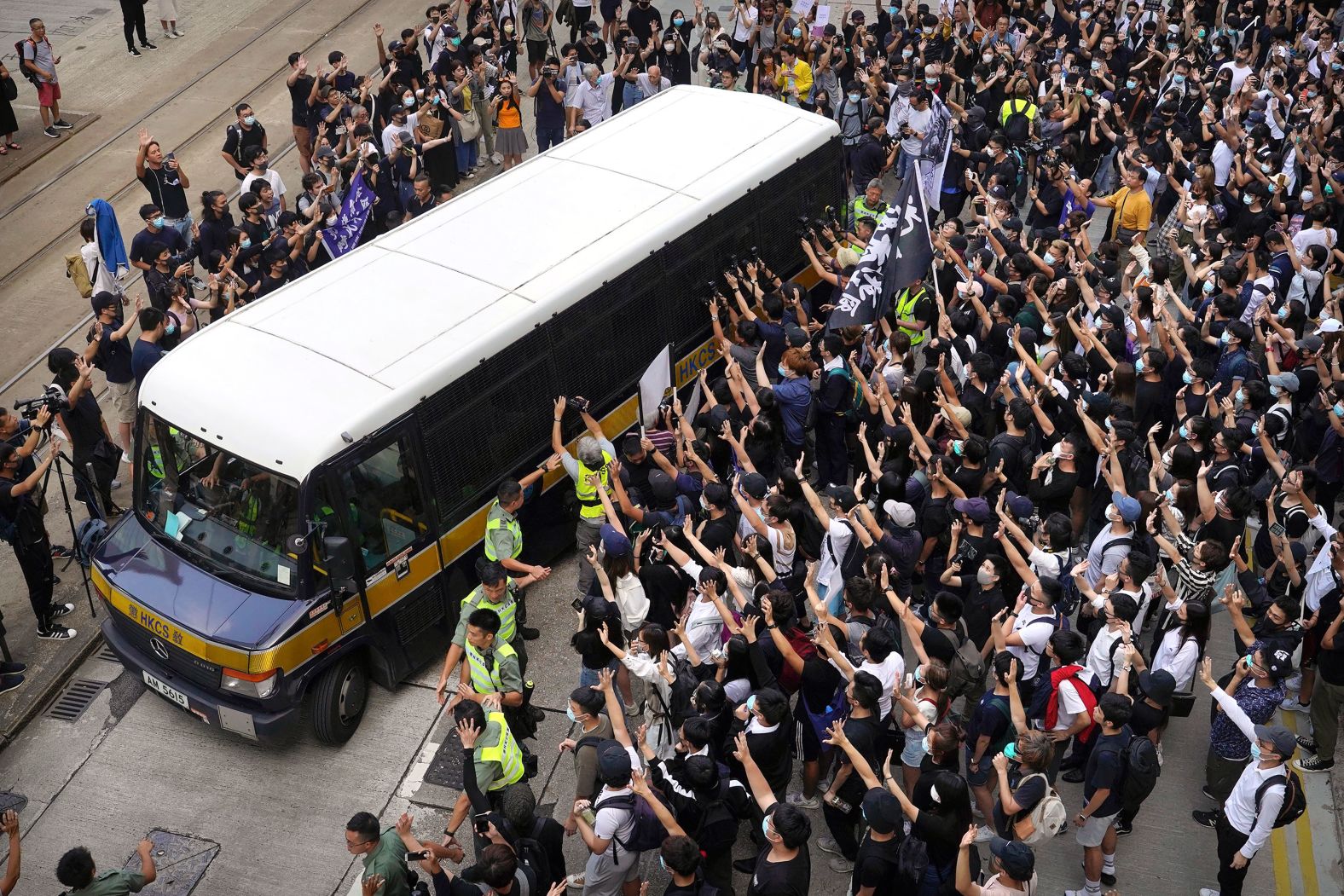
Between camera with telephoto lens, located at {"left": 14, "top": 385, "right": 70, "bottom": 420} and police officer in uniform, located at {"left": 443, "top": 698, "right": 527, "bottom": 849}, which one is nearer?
police officer in uniform, located at {"left": 443, "top": 698, "right": 527, "bottom": 849}

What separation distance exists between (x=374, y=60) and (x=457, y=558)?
1496 centimetres

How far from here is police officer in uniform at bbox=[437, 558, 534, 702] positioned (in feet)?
28.4

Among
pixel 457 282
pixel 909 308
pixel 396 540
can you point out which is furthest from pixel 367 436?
pixel 909 308

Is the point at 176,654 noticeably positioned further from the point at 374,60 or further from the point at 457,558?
the point at 374,60

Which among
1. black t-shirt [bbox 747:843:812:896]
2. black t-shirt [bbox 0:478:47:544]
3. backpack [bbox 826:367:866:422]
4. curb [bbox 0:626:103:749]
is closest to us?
black t-shirt [bbox 747:843:812:896]

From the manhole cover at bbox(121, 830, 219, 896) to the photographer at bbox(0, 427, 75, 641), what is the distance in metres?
2.68

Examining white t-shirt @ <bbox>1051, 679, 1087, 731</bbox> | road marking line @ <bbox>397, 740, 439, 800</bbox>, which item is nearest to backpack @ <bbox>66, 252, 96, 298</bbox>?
road marking line @ <bbox>397, 740, 439, 800</bbox>

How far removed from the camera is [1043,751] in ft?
23.7

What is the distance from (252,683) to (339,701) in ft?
2.65

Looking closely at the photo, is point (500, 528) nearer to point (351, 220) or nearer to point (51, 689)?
point (51, 689)

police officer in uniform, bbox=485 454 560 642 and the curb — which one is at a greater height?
A: police officer in uniform, bbox=485 454 560 642

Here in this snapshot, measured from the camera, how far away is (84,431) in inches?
456

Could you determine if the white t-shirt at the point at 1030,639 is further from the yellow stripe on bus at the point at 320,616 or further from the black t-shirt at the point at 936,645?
the yellow stripe on bus at the point at 320,616

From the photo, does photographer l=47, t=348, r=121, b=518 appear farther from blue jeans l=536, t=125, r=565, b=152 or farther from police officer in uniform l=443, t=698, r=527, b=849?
blue jeans l=536, t=125, r=565, b=152
